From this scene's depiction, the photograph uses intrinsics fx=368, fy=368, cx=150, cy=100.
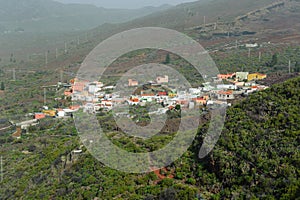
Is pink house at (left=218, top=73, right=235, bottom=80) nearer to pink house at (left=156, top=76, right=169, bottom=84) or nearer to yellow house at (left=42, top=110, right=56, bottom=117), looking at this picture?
pink house at (left=156, top=76, right=169, bottom=84)

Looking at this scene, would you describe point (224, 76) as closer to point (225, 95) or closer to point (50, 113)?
point (225, 95)

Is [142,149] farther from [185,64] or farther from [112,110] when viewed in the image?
[185,64]

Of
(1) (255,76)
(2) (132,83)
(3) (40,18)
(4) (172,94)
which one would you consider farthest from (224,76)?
(3) (40,18)

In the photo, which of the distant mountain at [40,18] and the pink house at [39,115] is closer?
the pink house at [39,115]

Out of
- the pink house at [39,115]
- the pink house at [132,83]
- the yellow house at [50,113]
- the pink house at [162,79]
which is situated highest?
the pink house at [162,79]

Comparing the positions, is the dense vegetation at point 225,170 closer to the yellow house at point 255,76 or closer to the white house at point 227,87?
the white house at point 227,87

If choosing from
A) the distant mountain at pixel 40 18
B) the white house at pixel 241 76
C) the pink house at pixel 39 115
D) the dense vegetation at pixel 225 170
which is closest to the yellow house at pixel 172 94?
the white house at pixel 241 76
